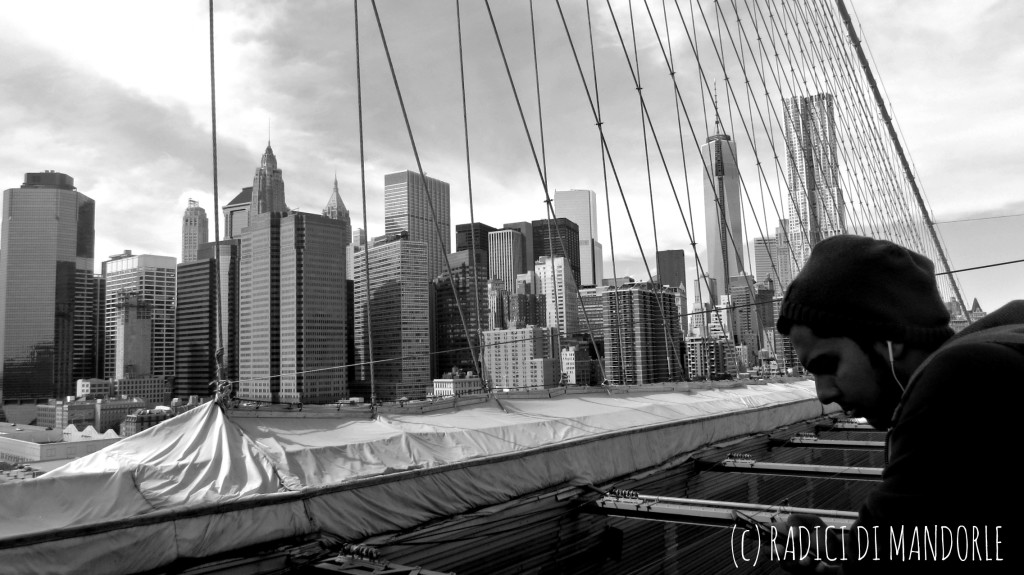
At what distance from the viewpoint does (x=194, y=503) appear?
2.10 meters

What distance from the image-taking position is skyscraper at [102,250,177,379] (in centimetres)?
7281

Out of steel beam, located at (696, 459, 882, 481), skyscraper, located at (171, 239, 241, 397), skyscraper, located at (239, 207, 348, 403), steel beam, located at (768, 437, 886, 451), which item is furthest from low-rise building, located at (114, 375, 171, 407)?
steel beam, located at (696, 459, 882, 481)

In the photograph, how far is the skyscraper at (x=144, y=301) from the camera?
2867 inches

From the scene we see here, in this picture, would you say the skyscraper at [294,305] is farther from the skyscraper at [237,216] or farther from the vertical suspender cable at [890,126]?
the vertical suspender cable at [890,126]

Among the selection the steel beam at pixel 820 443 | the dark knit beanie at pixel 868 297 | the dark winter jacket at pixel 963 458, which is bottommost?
the steel beam at pixel 820 443

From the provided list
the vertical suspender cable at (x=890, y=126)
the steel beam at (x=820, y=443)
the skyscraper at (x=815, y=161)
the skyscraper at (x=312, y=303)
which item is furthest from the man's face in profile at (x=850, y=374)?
the skyscraper at (x=312, y=303)

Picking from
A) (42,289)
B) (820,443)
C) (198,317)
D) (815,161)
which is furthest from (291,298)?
(820,443)

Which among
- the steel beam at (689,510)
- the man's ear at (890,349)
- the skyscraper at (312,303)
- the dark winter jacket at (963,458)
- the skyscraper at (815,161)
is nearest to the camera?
the dark winter jacket at (963,458)

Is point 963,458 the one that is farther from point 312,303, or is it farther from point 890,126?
point 312,303

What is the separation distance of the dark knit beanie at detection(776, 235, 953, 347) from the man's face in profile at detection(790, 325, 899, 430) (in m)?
0.02

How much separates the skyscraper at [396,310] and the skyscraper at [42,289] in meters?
30.0

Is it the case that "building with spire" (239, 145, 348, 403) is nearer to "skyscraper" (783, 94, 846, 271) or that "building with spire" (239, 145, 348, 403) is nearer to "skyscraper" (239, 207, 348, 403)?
"skyscraper" (239, 207, 348, 403)

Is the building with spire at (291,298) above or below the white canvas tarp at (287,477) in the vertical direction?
above

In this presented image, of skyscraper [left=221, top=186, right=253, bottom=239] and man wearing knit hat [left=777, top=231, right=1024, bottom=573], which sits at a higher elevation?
skyscraper [left=221, top=186, right=253, bottom=239]
